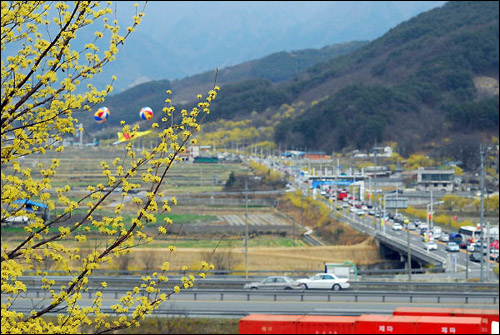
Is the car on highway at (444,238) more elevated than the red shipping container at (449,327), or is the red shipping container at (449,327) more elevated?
the red shipping container at (449,327)

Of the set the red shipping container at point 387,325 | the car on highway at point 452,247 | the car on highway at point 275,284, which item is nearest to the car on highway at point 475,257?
the car on highway at point 452,247

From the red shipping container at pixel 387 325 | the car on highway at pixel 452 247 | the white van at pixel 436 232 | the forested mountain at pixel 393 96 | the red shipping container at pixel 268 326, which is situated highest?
the forested mountain at pixel 393 96

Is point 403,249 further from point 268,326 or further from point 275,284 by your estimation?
point 268,326

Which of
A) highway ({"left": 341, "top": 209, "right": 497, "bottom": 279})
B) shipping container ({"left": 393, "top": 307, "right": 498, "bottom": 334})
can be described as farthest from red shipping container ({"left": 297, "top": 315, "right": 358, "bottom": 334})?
highway ({"left": 341, "top": 209, "right": 497, "bottom": 279})

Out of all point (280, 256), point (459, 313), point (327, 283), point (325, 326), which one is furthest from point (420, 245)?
point (325, 326)

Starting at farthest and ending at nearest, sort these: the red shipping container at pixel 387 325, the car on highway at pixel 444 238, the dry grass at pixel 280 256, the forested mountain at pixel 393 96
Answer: the forested mountain at pixel 393 96 < the car on highway at pixel 444 238 < the dry grass at pixel 280 256 < the red shipping container at pixel 387 325

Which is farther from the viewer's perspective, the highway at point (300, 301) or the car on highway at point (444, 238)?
the car on highway at point (444, 238)

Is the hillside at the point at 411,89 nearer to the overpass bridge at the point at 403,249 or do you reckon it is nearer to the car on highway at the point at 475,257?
the overpass bridge at the point at 403,249

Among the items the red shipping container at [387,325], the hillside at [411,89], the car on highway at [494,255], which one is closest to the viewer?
the red shipping container at [387,325]
